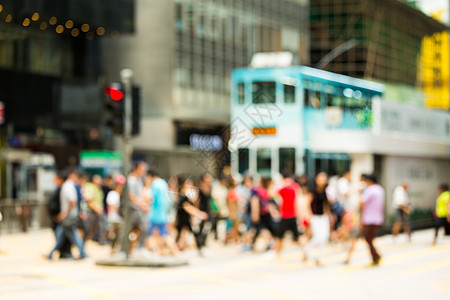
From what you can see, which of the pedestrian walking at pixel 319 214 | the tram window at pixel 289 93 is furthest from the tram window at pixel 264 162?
the pedestrian walking at pixel 319 214

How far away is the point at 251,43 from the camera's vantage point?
173 feet

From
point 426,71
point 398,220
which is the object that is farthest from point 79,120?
point 426,71

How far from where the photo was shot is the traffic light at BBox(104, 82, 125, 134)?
1703cm

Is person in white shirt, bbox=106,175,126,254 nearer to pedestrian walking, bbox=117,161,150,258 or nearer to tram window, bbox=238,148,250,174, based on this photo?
pedestrian walking, bbox=117,161,150,258

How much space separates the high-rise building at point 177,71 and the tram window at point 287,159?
14.8 meters

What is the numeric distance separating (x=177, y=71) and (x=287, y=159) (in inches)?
757

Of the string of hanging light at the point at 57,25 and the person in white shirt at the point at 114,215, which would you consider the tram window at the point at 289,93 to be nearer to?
the person in white shirt at the point at 114,215

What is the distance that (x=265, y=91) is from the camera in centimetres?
2680

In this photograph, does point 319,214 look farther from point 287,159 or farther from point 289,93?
point 287,159

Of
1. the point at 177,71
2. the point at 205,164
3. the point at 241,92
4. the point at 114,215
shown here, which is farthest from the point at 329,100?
the point at 177,71

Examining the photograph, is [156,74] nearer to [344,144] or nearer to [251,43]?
[251,43]

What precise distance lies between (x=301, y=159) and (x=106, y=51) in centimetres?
1992

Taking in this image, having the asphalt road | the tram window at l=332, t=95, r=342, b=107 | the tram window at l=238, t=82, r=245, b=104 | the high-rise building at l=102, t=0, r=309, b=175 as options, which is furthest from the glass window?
the high-rise building at l=102, t=0, r=309, b=175

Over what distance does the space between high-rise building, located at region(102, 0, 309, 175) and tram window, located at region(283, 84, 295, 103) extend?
626 inches
